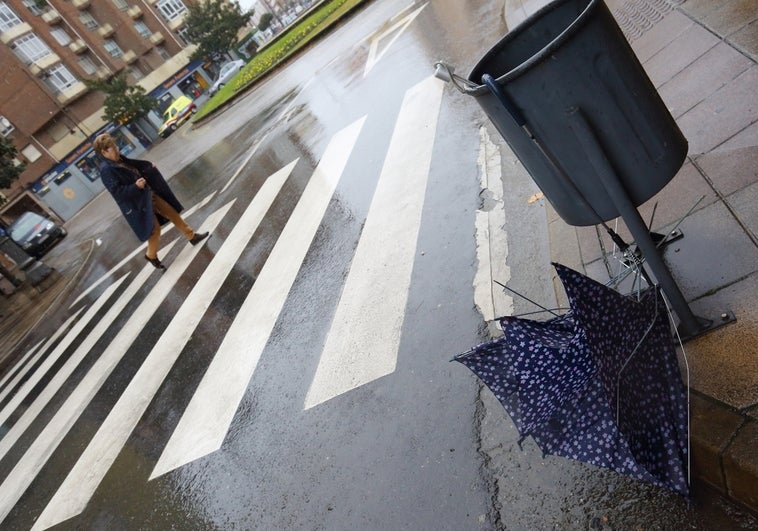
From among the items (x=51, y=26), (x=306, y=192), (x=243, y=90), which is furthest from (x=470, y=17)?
(x=51, y=26)

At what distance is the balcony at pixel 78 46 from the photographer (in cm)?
4269

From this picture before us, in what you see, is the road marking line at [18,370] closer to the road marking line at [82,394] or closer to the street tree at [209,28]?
the road marking line at [82,394]

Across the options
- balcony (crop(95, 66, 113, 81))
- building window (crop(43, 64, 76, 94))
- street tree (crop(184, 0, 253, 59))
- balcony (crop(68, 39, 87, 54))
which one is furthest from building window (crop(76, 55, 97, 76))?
street tree (crop(184, 0, 253, 59))

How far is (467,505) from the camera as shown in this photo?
2.26 m

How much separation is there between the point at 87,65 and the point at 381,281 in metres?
52.3

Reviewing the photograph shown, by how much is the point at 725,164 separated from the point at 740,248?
30.4 inches

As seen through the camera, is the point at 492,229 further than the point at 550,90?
Yes

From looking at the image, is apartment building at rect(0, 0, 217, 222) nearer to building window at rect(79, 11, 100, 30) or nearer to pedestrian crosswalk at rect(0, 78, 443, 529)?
building window at rect(79, 11, 100, 30)

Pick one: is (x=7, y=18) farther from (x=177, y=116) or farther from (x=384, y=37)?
(x=384, y=37)

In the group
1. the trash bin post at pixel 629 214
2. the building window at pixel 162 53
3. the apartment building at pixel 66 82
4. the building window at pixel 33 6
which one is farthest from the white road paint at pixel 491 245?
the building window at pixel 162 53

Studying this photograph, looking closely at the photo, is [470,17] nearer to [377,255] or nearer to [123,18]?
[377,255]

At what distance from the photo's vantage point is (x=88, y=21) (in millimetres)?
45469

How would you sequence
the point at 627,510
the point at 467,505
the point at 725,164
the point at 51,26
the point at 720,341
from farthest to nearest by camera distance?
the point at 51,26
the point at 725,164
the point at 467,505
the point at 720,341
the point at 627,510

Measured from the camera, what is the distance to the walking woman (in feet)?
21.6
